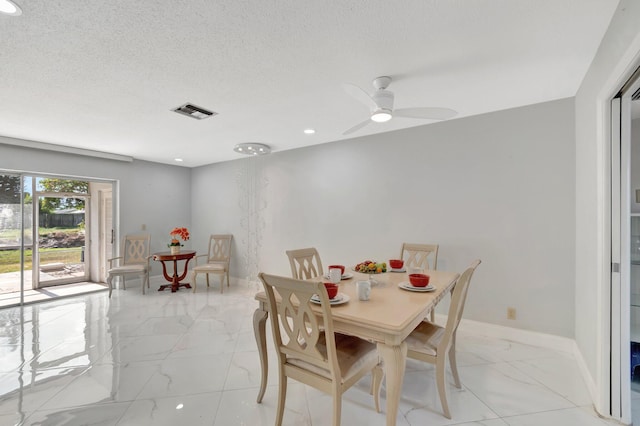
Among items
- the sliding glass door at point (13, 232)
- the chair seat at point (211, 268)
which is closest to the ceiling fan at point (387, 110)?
the chair seat at point (211, 268)

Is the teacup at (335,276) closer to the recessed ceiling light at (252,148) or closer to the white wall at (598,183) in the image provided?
the white wall at (598,183)

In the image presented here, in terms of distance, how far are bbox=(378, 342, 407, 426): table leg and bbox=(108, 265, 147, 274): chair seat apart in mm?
4598

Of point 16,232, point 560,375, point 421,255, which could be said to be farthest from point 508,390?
point 16,232

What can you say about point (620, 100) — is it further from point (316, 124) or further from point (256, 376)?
point (256, 376)

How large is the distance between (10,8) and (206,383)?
2.56m

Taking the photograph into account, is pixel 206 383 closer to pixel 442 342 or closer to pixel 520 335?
pixel 442 342

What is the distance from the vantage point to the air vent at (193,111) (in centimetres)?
278

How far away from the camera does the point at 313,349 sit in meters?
1.53

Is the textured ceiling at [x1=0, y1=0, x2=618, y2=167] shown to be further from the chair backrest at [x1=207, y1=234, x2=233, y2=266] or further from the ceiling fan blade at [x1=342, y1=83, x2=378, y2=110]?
the chair backrest at [x1=207, y1=234, x2=233, y2=266]

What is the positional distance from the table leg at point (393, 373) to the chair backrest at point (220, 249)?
14.0 feet

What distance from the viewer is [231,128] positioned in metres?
3.46

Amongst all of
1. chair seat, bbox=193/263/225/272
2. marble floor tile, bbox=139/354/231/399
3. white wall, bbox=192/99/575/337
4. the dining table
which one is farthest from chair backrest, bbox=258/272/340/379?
chair seat, bbox=193/263/225/272

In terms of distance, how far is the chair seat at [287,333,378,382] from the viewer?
1.56 m

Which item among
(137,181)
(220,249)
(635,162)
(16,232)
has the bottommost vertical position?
(220,249)
